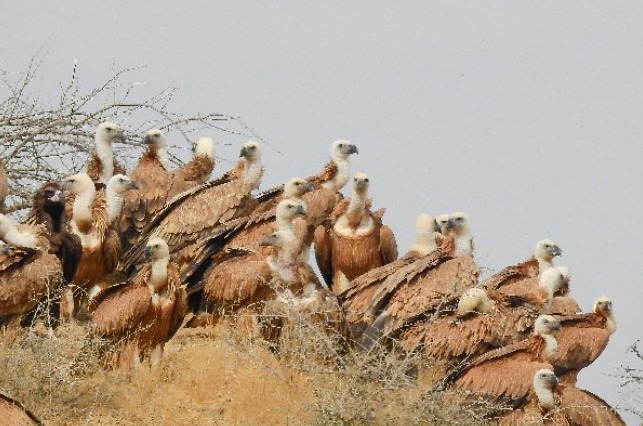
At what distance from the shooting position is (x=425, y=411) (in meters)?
12.3

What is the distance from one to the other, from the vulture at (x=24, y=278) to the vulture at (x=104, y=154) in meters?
2.62

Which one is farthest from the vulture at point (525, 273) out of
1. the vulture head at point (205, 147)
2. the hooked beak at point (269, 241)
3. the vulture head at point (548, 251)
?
the vulture head at point (205, 147)

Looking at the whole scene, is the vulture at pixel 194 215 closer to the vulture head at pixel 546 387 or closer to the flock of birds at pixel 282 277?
the flock of birds at pixel 282 277

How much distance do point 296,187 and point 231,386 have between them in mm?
3025

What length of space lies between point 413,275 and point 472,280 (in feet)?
1.53

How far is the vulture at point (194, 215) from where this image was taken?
15711mm

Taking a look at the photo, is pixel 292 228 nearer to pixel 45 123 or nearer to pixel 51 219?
pixel 51 219

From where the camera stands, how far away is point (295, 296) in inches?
544

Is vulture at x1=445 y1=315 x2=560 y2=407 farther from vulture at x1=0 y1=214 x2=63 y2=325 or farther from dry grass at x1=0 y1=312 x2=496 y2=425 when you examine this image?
vulture at x1=0 y1=214 x2=63 y2=325

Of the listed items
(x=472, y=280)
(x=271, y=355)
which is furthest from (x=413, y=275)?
(x=271, y=355)

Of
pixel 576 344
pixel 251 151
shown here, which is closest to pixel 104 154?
pixel 251 151

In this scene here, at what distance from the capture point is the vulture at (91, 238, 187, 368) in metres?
13.2

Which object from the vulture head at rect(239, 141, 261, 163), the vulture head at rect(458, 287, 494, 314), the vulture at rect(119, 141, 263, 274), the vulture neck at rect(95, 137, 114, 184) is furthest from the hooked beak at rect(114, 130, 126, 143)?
the vulture head at rect(458, 287, 494, 314)

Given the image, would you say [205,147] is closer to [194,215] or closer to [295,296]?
[194,215]
